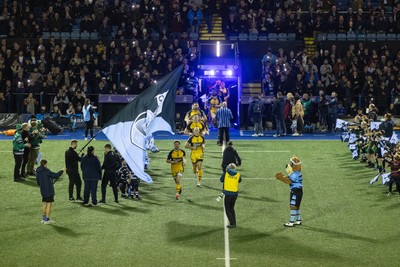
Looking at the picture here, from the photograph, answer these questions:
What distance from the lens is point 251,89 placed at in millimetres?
44812

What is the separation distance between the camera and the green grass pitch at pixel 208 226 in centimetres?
1911

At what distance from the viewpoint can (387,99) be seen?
42625 millimetres

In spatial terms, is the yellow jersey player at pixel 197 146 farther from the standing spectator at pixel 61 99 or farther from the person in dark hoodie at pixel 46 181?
the standing spectator at pixel 61 99

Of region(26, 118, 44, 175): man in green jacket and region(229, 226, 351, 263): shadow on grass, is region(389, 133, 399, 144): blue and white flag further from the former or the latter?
region(26, 118, 44, 175): man in green jacket

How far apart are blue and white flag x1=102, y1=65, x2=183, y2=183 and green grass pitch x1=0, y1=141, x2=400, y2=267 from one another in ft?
5.41

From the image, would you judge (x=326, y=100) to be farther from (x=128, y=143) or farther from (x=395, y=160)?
(x=128, y=143)

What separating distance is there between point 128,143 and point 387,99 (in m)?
22.5

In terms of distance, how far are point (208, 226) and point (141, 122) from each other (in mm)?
3711

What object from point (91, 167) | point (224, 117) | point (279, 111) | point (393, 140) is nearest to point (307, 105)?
point (279, 111)

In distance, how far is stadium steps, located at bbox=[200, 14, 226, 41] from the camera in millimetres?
46469

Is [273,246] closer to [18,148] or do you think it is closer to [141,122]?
[141,122]

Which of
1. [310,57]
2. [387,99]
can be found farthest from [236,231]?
[310,57]

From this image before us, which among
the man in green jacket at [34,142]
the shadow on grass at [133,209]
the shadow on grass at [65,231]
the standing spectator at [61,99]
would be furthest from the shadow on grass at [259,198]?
the standing spectator at [61,99]

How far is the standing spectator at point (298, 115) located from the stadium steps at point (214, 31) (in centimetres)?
749
